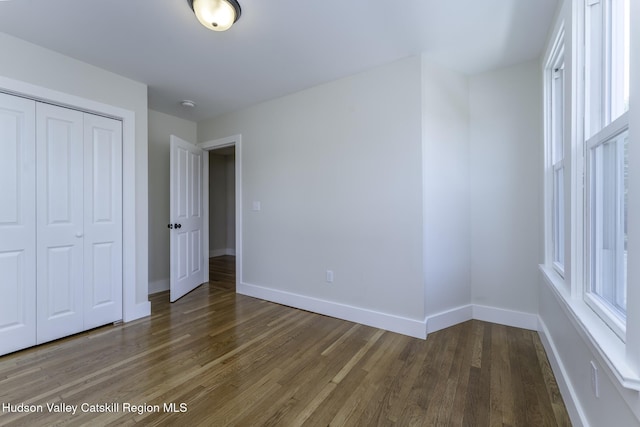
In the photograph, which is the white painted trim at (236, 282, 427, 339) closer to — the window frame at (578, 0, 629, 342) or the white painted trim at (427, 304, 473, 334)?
the white painted trim at (427, 304, 473, 334)

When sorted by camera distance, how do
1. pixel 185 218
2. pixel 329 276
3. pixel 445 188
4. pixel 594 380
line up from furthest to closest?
pixel 185 218, pixel 329 276, pixel 445 188, pixel 594 380

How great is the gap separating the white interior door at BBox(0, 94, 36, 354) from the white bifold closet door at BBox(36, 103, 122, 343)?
0.05 m

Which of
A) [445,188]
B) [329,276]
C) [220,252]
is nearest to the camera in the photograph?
[445,188]

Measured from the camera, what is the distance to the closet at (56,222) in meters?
2.08

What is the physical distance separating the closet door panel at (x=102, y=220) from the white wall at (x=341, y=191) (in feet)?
4.43

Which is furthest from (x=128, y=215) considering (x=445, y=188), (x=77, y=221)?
(x=445, y=188)

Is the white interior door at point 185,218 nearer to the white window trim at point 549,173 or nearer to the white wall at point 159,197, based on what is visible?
the white wall at point 159,197

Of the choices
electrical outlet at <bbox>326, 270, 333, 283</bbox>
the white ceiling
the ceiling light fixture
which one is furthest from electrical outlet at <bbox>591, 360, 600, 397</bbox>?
the ceiling light fixture

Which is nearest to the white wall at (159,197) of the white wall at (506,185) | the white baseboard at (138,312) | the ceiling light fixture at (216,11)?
the white baseboard at (138,312)

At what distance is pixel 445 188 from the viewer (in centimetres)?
252

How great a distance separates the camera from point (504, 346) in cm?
215

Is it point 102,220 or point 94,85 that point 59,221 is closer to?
point 102,220

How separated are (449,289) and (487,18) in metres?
2.20

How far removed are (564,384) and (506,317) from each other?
1065 mm
